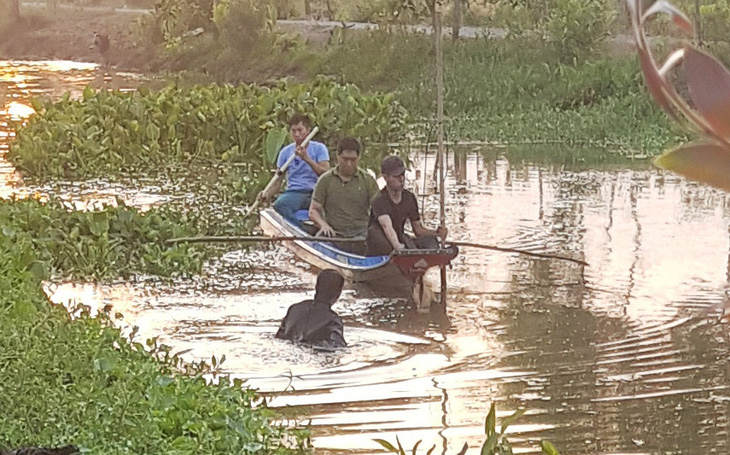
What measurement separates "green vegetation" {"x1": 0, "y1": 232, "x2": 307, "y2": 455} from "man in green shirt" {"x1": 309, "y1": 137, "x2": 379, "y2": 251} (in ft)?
9.48

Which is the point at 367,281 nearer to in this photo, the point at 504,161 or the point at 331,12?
the point at 504,161

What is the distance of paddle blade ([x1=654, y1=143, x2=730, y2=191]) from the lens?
1.81ft

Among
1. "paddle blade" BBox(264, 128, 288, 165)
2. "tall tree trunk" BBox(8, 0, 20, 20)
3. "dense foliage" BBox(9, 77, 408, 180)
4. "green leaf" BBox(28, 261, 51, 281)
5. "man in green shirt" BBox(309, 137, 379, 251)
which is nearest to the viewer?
"green leaf" BBox(28, 261, 51, 281)

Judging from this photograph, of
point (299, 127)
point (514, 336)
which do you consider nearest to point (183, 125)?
point (299, 127)

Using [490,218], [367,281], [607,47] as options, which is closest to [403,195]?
[367,281]

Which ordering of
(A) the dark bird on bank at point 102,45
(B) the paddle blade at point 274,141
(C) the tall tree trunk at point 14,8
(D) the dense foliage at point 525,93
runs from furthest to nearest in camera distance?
(C) the tall tree trunk at point 14,8 < (A) the dark bird on bank at point 102,45 < (D) the dense foliage at point 525,93 < (B) the paddle blade at point 274,141

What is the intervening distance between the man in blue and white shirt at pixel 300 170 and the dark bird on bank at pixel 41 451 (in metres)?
4.99

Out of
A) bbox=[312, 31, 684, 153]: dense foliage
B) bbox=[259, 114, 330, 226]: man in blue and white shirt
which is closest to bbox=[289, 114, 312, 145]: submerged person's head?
bbox=[259, 114, 330, 226]: man in blue and white shirt

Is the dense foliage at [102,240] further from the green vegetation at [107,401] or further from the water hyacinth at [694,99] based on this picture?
the water hyacinth at [694,99]

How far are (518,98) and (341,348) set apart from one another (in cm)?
1114

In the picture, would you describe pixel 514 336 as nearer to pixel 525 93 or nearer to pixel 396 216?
pixel 396 216

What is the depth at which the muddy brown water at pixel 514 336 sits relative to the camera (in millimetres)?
4703

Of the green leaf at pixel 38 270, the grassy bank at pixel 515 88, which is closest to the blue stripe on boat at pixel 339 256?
the green leaf at pixel 38 270

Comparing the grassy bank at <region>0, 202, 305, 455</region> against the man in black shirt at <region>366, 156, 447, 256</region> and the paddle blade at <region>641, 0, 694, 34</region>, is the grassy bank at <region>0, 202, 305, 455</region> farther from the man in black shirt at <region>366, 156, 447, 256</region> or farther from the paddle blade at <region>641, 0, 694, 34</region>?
the paddle blade at <region>641, 0, 694, 34</region>
